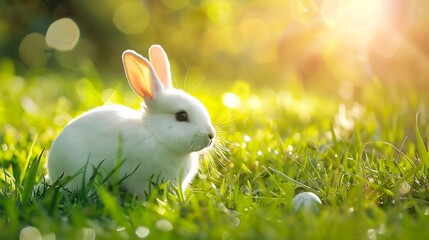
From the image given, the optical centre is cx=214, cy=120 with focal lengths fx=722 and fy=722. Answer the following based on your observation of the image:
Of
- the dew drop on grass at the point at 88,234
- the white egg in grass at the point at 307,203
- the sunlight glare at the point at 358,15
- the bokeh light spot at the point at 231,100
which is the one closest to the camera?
the dew drop on grass at the point at 88,234

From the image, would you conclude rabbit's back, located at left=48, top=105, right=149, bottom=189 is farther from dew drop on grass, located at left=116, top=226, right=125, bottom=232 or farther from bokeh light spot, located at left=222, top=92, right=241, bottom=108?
bokeh light spot, located at left=222, top=92, right=241, bottom=108

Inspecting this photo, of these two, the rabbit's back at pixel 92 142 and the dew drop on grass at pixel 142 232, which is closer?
the dew drop on grass at pixel 142 232

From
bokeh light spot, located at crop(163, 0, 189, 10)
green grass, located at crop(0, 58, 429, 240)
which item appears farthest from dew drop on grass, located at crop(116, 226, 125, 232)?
bokeh light spot, located at crop(163, 0, 189, 10)

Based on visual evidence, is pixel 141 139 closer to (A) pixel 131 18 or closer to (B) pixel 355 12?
(B) pixel 355 12

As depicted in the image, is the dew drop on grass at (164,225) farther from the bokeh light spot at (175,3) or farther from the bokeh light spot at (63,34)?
the bokeh light spot at (63,34)

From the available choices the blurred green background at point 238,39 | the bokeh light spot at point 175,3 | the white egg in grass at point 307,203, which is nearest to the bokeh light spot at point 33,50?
the blurred green background at point 238,39

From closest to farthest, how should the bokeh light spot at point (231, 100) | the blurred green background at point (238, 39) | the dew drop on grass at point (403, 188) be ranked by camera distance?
the dew drop on grass at point (403, 188) → the bokeh light spot at point (231, 100) → the blurred green background at point (238, 39)

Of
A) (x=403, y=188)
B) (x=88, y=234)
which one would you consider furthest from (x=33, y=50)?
(x=88, y=234)
